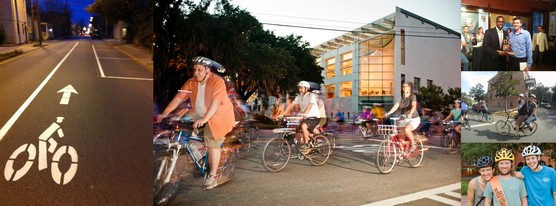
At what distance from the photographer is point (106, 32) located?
370cm

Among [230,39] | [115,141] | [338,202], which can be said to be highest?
[230,39]

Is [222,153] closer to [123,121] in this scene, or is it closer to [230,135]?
[230,135]

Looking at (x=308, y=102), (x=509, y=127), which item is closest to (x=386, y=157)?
(x=308, y=102)

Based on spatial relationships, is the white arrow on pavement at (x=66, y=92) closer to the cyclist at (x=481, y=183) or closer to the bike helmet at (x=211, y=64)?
the bike helmet at (x=211, y=64)

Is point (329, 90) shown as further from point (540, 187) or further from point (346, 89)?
point (540, 187)

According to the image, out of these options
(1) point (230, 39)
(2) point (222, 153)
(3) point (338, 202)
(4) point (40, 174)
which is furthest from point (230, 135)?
(4) point (40, 174)

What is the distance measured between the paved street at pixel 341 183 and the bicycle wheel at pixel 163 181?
70 millimetres

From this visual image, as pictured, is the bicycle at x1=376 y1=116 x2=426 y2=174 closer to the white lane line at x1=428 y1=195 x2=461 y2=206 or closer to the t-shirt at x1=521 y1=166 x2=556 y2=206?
the white lane line at x1=428 y1=195 x2=461 y2=206

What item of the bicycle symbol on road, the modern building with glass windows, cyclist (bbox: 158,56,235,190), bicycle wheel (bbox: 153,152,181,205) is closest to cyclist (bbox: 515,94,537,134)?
the modern building with glass windows

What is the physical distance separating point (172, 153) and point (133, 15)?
1100 millimetres

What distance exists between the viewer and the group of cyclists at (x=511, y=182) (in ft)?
15.5

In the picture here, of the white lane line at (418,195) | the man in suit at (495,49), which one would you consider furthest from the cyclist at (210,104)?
the man in suit at (495,49)

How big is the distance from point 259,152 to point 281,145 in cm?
20

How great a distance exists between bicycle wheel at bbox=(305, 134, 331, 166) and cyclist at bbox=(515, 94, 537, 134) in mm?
2246
